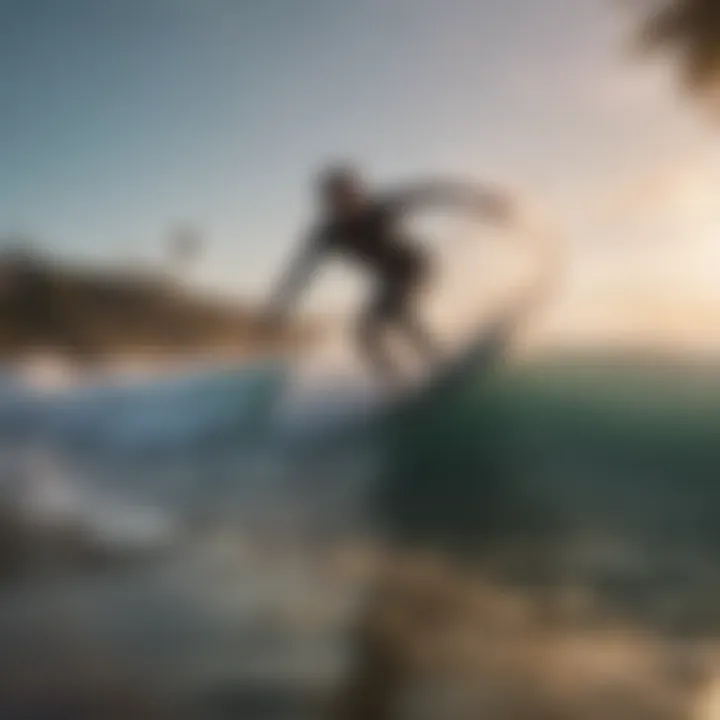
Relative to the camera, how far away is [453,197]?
1032mm

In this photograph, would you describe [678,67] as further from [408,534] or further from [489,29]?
[408,534]

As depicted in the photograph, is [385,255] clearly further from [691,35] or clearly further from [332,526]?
→ [691,35]

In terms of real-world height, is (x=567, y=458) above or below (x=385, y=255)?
below

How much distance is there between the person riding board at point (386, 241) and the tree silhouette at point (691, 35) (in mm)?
238

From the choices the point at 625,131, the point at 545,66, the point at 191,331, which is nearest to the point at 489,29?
the point at 545,66

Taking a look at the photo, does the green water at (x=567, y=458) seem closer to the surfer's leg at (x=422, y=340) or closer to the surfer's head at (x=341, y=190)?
the surfer's leg at (x=422, y=340)

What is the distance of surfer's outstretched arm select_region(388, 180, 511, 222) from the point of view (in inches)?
40.4

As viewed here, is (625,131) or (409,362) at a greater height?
(625,131)

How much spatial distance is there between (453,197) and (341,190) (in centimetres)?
12

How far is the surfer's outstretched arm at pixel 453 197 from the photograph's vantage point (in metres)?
1.03

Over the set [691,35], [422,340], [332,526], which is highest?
[691,35]

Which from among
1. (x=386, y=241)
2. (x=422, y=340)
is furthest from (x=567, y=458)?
(x=386, y=241)

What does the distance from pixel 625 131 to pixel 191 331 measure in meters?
0.53

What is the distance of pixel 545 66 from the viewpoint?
1030 millimetres
